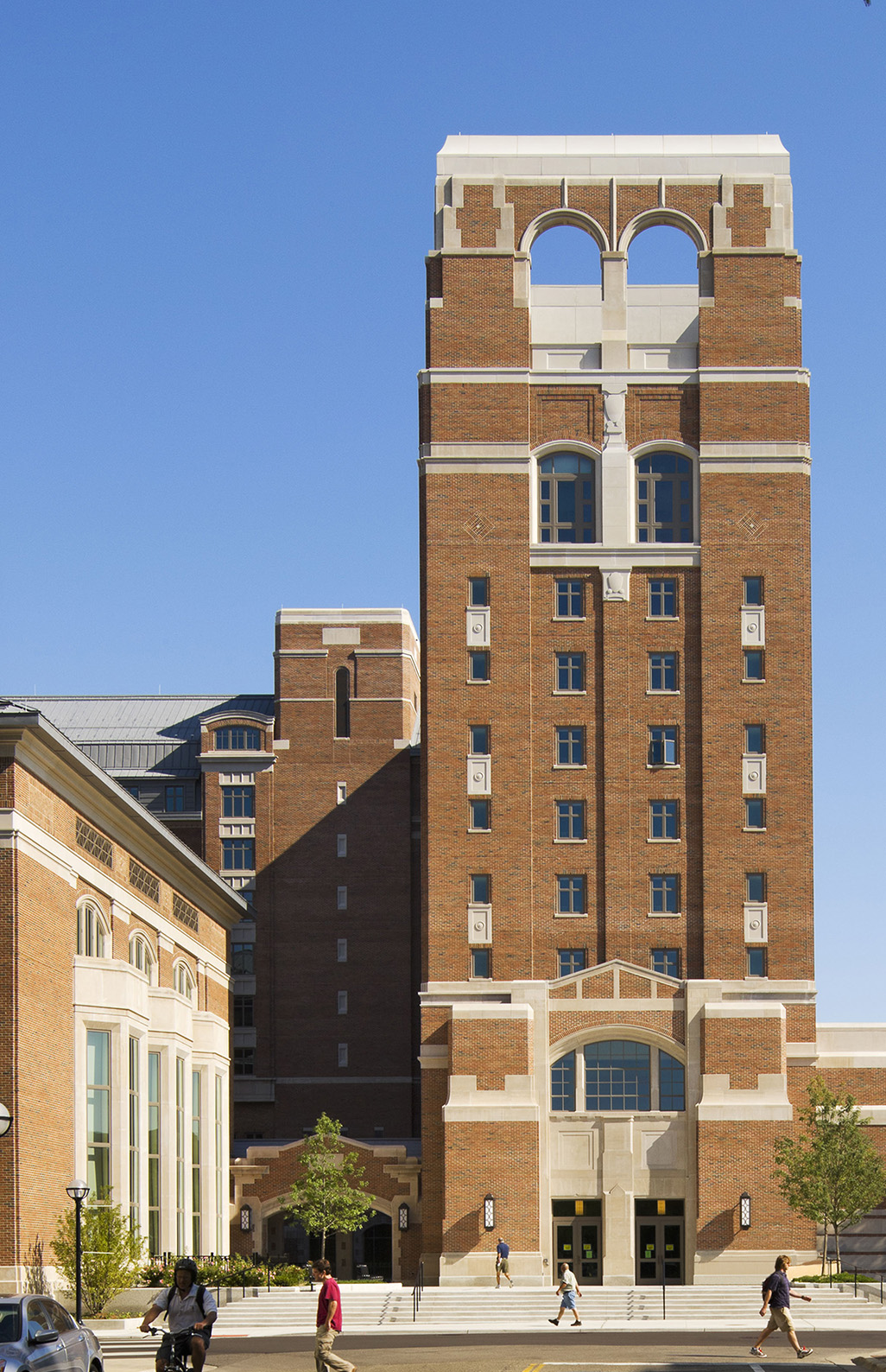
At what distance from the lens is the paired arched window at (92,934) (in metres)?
54.1

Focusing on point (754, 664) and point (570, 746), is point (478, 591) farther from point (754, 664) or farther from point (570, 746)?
point (754, 664)

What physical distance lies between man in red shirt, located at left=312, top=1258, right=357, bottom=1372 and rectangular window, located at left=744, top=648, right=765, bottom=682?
53202mm

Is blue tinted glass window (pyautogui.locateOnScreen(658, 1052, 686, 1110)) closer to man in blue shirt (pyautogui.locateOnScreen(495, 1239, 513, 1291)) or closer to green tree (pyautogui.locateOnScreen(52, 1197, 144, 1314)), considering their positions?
man in blue shirt (pyautogui.locateOnScreen(495, 1239, 513, 1291))

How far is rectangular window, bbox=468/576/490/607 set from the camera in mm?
76938

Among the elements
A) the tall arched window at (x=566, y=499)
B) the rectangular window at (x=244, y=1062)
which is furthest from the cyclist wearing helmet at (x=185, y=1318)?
the rectangular window at (x=244, y=1062)

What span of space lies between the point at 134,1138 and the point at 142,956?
7768 mm

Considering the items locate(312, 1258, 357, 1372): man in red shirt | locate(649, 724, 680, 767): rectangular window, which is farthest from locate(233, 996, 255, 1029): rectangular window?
locate(312, 1258, 357, 1372): man in red shirt

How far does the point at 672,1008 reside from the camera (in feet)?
238

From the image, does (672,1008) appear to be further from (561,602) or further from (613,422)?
(613,422)

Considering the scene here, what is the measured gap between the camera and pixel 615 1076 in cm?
7262

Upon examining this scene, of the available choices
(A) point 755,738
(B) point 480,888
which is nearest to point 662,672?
(A) point 755,738

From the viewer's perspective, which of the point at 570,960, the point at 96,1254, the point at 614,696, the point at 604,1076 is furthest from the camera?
the point at 614,696

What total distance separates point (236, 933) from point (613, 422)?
3302cm

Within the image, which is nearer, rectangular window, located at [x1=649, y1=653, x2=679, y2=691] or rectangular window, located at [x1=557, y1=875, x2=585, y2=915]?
rectangular window, located at [x1=557, y1=875, x2=585, y2=915]
